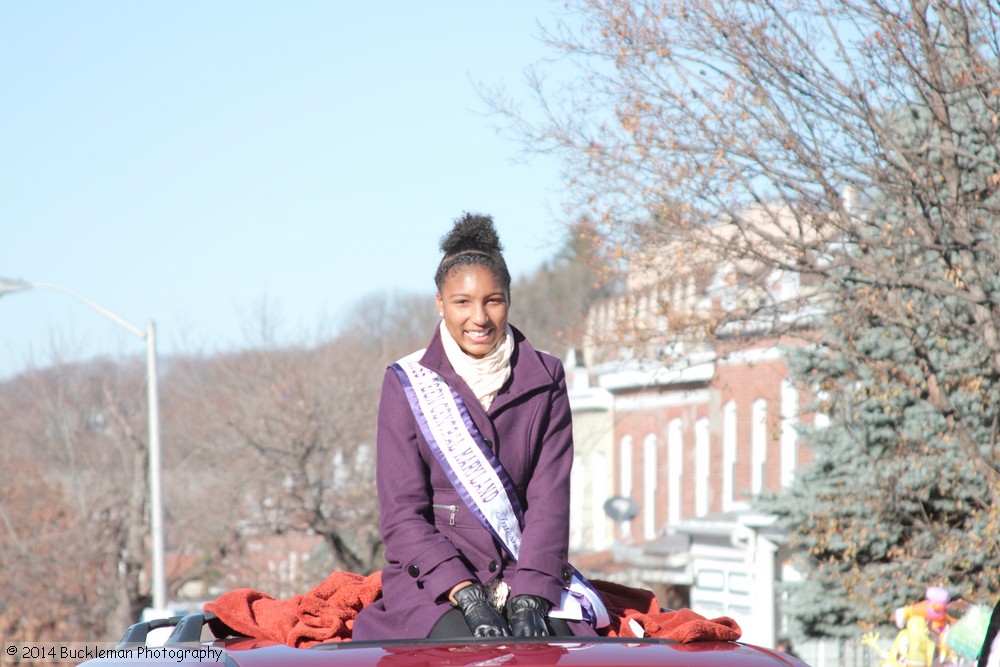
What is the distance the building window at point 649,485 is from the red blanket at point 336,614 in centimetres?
2807

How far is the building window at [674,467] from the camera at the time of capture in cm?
3014

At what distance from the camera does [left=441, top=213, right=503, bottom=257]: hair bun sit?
13.5 ft

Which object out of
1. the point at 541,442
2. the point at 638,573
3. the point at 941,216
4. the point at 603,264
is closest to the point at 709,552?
the point at 638,573

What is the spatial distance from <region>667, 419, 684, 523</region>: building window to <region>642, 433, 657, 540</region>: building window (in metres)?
1.04

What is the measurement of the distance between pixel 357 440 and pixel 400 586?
89.1ft

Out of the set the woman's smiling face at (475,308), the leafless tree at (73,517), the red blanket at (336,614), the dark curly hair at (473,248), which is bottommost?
the leafless tree at (73,517)

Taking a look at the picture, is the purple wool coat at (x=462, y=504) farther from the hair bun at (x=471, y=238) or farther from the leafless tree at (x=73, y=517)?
the leafless tree at (x=73, y=517)

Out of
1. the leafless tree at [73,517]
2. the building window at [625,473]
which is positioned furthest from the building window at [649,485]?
the leafless tree at [73,517]

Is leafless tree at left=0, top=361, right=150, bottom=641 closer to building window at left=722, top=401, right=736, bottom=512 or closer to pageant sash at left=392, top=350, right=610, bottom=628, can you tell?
building window at left=722, top=401, right=736, bottom=512

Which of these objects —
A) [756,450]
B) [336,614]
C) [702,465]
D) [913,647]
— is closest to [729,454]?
[756,450]

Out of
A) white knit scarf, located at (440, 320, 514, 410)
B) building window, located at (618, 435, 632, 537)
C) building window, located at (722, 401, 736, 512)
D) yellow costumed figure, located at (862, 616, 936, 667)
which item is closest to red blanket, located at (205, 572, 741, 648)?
white knit scarf, located at (440, 320, 514, 410)

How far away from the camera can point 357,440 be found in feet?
101

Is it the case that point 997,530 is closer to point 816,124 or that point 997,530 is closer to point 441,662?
point 816,124

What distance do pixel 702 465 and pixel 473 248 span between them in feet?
83.4
